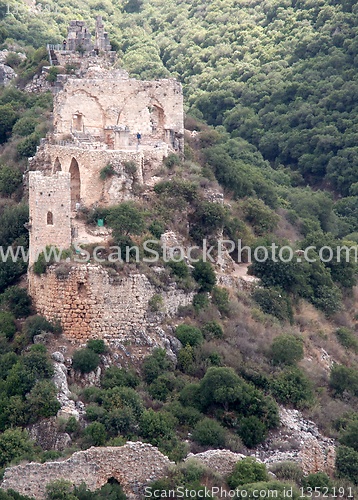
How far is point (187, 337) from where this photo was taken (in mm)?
38375

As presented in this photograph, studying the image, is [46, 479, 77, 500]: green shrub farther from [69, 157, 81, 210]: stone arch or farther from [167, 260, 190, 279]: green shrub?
[69, 157, 81, 210]: stone arch

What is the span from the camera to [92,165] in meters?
41.0

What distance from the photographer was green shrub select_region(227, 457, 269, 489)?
110 feet

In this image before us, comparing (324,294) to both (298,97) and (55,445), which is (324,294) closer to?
(55,445)

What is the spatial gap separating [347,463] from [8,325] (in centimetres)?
934

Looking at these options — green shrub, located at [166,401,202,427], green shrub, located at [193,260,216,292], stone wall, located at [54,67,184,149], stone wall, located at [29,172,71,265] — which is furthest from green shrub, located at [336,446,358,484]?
stone wall, located at [54,67,184,149]

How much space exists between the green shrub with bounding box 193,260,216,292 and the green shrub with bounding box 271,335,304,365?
2.38 metres

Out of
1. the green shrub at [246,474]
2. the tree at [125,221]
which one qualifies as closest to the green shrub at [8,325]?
the tree at [125,221]

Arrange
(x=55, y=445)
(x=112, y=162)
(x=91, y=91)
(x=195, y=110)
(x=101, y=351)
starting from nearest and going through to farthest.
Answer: (x=55, y=445), (x=101, y=351), (x=112, y=162), (x=91, y=91), (x=195, y=110)

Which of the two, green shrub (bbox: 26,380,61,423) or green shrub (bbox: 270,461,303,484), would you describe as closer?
green shrub (bbox: 270,461,303,484)

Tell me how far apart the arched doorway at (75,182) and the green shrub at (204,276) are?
3894 millimetres

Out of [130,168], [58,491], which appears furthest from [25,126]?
[58,491]

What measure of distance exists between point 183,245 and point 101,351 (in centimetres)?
542

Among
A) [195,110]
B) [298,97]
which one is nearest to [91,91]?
[195,110]
